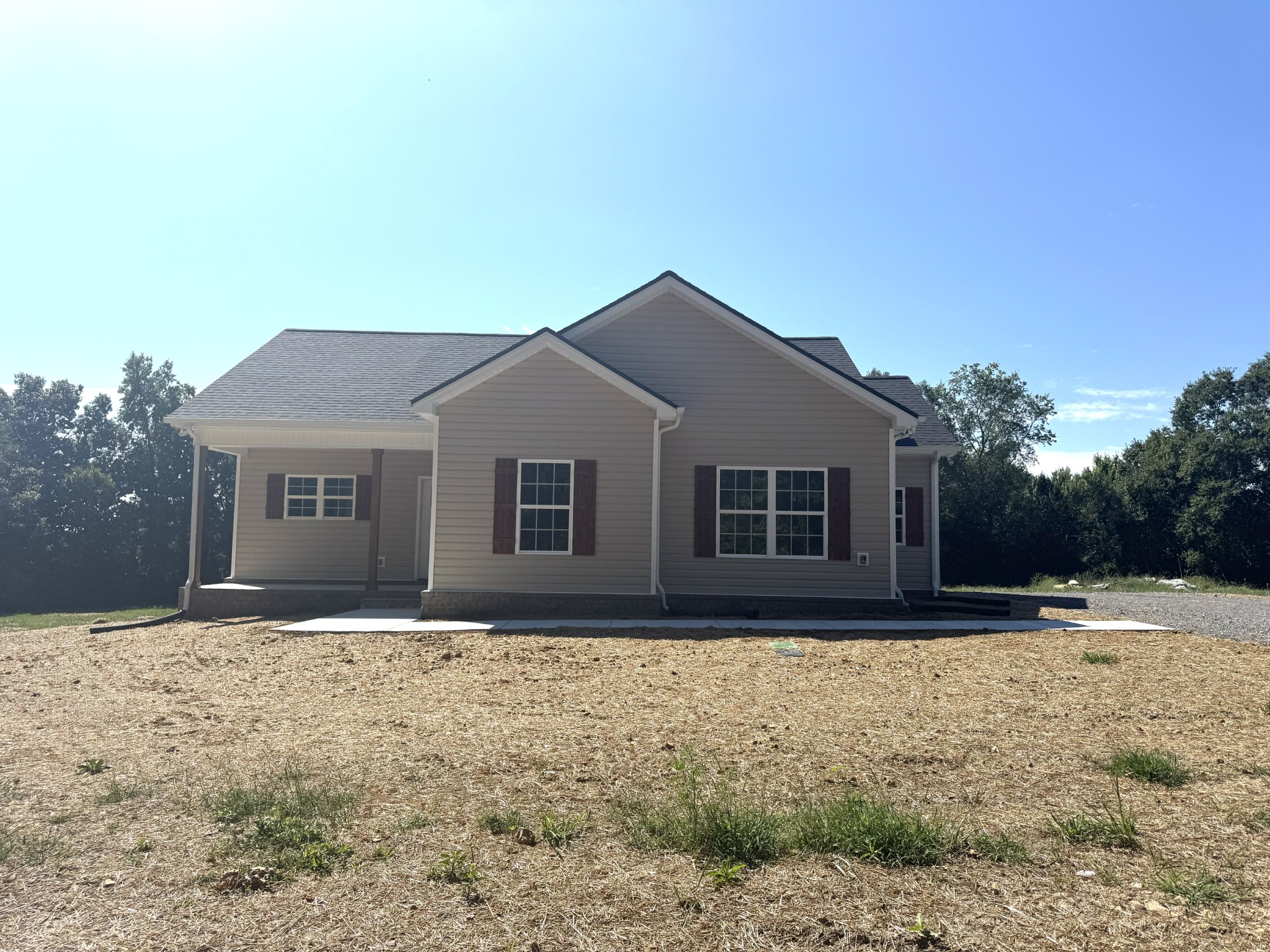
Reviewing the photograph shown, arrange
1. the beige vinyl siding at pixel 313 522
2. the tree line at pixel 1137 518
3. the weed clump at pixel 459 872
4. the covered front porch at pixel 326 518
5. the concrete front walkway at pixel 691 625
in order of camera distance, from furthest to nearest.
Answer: the tree line at pixel 1137 518
the beige vinyl siding at pixel 313 522
the covered front porch at pixel 326 518
the concrete front walkway at pixel 691 625
the weed clump at pixel 459 872

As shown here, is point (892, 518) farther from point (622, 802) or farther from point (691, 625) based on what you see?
point (622, 802)

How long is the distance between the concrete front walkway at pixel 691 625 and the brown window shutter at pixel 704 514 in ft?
4.42

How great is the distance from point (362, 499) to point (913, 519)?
36.3ft

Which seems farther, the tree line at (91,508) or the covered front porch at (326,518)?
the tree line at (91,508)

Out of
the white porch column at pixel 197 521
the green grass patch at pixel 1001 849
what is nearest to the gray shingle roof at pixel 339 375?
the white porch column at pixel 197 521

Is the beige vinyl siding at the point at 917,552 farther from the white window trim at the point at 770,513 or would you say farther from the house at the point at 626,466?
the white window trim at the point at 770,513

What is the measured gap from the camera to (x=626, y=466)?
522 inches

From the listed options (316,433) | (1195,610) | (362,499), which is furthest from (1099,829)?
(362,499)

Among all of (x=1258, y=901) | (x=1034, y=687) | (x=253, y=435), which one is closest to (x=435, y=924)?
(x=1258, y=901)

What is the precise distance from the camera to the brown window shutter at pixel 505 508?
13141 mm

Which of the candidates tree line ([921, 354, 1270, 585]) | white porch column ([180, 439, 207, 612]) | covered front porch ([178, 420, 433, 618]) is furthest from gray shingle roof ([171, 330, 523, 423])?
tree line ([921, 354, 1270, 585])

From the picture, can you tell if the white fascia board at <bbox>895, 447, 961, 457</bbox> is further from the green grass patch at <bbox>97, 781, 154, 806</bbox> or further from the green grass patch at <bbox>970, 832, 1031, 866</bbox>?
the green grass patch at <bbox>97, 781, 154, 806</bbox>

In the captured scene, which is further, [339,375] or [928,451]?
[339,375]

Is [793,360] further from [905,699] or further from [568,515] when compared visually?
[905,699]
